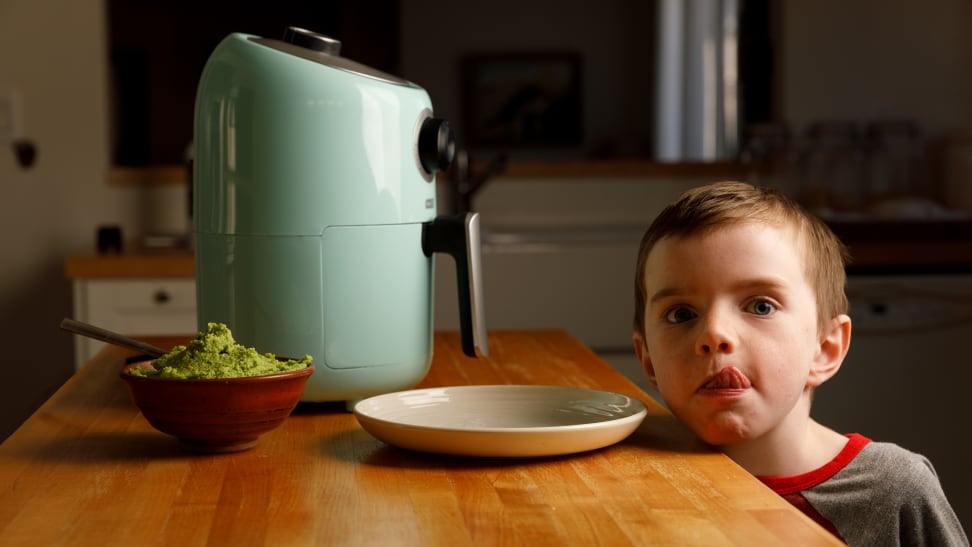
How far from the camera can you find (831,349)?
948mm

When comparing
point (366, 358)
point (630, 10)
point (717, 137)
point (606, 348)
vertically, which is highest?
point (630, 10)

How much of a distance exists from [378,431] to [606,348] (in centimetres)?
199

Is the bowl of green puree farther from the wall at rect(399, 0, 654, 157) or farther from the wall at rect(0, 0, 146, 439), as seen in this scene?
the wall at rect(399, 0, 654, 157)

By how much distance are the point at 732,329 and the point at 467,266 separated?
0.25 m

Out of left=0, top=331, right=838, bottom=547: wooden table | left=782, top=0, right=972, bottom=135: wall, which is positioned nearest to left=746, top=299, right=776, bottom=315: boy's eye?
left=0, top=331, right=838, bottom=547: wooden table

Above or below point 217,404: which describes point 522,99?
above

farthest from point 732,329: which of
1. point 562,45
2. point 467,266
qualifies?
point 562,45

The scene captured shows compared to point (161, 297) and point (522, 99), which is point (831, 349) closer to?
point (161, 297)

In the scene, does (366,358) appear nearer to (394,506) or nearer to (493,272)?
(394,506)

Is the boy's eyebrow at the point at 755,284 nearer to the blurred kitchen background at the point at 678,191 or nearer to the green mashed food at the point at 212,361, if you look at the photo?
the green mashed food at the point at 212,361

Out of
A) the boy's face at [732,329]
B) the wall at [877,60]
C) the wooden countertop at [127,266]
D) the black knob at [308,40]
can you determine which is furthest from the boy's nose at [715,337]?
the wall at [877,60]

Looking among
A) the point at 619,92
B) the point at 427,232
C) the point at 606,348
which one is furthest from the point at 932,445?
the point at 619,92

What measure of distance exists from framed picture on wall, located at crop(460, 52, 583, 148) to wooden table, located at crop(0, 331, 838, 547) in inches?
159

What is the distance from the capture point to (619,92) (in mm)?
5219
